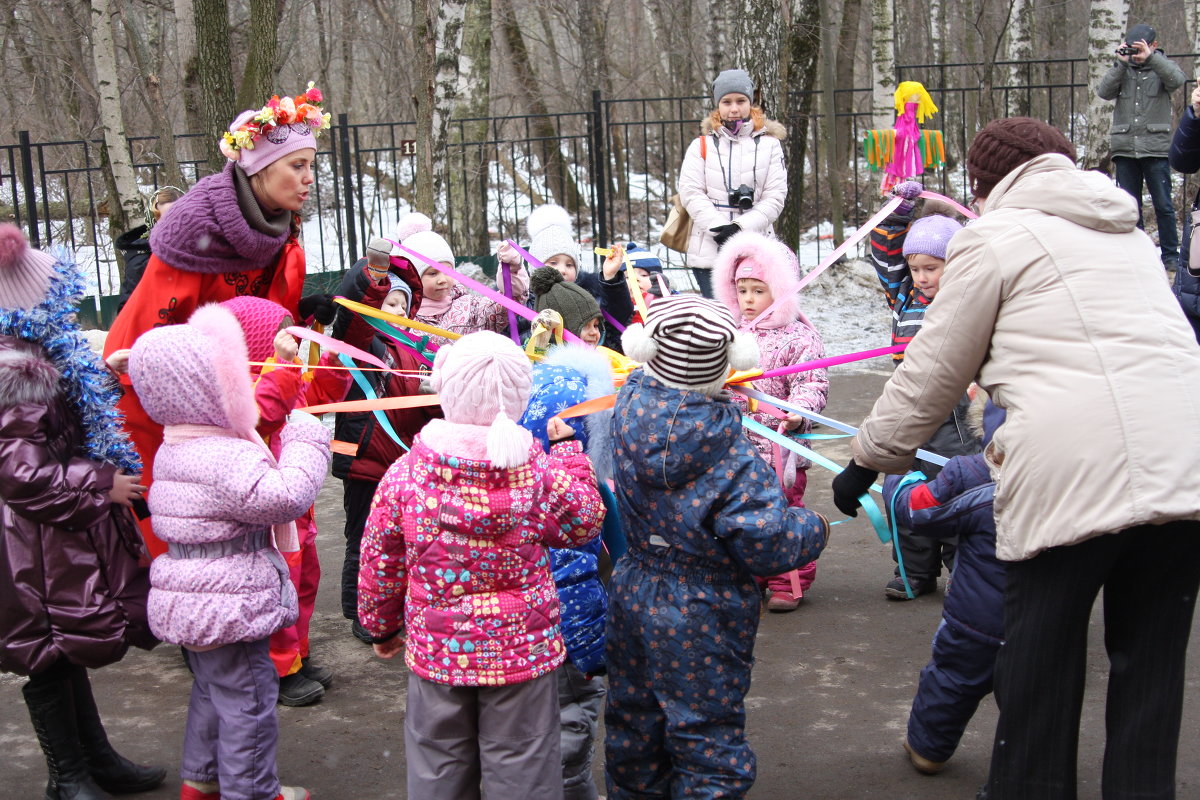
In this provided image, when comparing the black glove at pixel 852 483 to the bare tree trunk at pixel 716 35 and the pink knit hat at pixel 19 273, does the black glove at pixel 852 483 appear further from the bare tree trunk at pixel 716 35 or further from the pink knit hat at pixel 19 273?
the bare tree trunk at pixel 716 35

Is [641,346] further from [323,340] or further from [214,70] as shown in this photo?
[214,70]

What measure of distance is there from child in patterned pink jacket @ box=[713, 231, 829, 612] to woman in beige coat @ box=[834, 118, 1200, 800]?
1.88m

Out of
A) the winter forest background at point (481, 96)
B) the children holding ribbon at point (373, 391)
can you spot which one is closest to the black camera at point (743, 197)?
the children holding ribbon at point (373, 391)

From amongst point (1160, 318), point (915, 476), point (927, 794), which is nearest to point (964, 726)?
point (927, 794)

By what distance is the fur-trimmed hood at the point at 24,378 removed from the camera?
10.4 feet

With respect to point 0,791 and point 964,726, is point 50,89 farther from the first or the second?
point 964,726

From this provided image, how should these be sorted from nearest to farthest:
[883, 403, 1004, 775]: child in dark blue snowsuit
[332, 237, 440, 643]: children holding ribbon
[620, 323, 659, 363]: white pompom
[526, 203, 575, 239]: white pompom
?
[620, 323, 659, 363]: white pompom, [883, 403, 1004, 775]: child in dark blue snowsuit, [332, 237, 440, 643]: children holding ribbon, [526, 203, 575, 239]: white pompom

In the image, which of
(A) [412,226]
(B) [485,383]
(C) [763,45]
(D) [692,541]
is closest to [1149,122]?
(C) [763,45]

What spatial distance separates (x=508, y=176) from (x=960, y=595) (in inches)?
692

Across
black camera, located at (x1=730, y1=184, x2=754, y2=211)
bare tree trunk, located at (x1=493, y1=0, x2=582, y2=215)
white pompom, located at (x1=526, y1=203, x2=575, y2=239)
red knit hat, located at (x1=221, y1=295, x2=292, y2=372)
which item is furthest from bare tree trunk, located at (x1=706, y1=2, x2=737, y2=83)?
red knit hat, located at (x1=221, y1=295, x2=292, y2=372)

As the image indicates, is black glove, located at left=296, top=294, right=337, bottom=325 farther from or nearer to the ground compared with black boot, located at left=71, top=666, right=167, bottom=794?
farther from the ground

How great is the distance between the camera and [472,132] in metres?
13.4

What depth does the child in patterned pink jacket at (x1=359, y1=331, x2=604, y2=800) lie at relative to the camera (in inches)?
113

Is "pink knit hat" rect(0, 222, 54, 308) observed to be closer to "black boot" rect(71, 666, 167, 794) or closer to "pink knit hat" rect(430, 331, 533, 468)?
"black boot" rect(71, 666, 167, 794)
